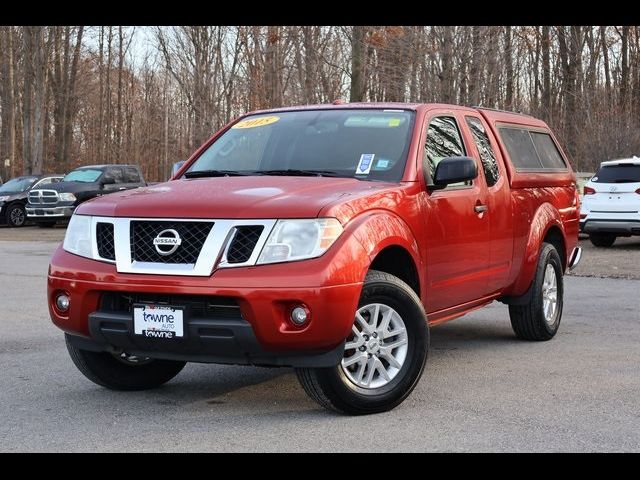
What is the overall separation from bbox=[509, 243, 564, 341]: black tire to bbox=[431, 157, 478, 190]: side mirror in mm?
1974

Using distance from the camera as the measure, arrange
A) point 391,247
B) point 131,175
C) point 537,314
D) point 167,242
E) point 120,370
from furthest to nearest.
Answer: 1. point 131,175
2. point 537,314
3. point 120,370
4. point 391,247
5. point 167,242

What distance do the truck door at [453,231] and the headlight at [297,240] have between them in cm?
124

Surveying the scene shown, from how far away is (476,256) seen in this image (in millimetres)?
6789

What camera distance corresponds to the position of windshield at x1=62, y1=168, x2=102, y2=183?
3025cm

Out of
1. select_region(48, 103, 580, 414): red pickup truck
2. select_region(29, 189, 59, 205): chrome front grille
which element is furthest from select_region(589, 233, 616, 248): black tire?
select_region(29, 189, 59, 205): chrome front grille

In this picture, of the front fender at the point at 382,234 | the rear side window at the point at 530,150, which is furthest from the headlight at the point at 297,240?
the rear side window at the point at 530,150

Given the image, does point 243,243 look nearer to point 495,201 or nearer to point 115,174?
point 495,201

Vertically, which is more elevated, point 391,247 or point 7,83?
point 7,83

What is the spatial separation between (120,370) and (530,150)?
4.12m

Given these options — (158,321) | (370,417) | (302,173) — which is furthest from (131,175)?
(370,417)

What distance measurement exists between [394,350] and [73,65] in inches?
1960

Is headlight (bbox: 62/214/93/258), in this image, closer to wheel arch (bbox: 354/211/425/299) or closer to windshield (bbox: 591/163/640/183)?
wheel arch (bbox: 354/211/425/299)

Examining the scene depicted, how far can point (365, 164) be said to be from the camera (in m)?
6.18

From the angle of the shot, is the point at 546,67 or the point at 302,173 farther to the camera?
the point at 546,67
